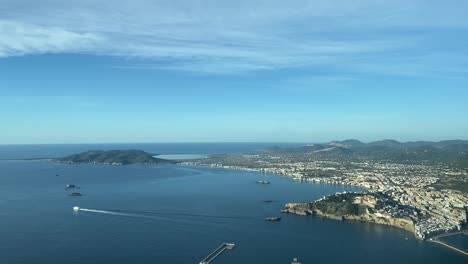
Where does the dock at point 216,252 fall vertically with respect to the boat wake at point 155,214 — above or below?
below

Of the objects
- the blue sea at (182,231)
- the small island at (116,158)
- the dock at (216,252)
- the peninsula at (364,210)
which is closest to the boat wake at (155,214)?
the blue sea at (182,231)

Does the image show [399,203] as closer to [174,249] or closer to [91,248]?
[174,249]

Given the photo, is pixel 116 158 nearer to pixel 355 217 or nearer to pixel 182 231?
pixel 182 231

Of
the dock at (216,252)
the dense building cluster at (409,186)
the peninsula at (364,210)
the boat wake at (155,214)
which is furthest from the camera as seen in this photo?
the boat wake at (155,214)

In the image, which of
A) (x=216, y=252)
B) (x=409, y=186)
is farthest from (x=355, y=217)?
(x=409, y=186)

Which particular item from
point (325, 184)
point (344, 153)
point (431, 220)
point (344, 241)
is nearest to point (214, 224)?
point (344, 241)

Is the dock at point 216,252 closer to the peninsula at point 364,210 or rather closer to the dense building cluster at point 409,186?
the peninsula at point 364,210
